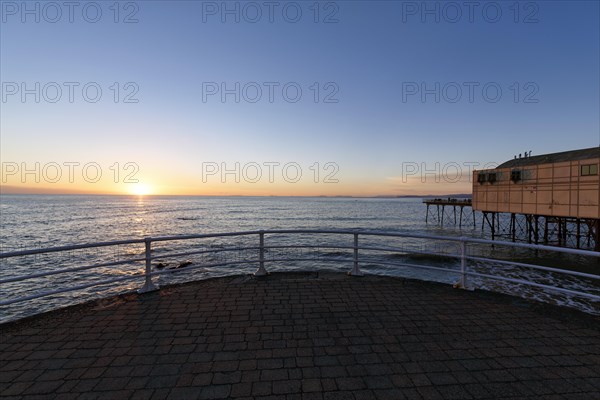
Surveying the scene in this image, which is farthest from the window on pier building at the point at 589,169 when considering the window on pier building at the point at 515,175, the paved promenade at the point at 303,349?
the paved promenade at the point at 303,349

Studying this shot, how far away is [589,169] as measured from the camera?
2173cm

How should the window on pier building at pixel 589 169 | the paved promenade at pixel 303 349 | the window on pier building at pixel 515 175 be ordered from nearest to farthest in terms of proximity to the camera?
the paved promenade at pixel 303 349 < the window on pier building at pixel 589 169 < the window on pier building at pixel 515 175

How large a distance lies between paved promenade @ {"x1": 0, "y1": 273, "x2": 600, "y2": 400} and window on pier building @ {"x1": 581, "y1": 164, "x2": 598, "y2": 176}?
2464cm

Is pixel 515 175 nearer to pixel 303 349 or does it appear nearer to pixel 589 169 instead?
pixel 589 169

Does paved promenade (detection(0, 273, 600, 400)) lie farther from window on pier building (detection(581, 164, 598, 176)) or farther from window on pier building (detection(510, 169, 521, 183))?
window on pier building (detection(510, 169, 521, 183))

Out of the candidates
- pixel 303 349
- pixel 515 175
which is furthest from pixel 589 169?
pixel 303 349

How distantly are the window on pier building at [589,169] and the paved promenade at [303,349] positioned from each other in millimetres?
24640

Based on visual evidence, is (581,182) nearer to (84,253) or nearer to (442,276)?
(442,276)

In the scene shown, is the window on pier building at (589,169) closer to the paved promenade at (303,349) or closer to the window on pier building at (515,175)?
the window on pier building at (515,175)

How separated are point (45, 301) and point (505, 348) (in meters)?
16.3

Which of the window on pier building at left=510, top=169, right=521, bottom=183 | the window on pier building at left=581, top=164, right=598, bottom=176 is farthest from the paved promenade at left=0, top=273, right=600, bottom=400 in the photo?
the window on pier building at left=510, top=169, right=521, bottom=183

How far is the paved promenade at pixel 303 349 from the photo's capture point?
111 inches

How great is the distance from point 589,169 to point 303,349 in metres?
28.8

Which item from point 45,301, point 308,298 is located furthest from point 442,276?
Result: point 45,301
